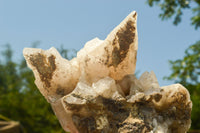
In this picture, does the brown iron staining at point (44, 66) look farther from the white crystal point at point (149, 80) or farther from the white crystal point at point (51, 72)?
the white crystal point at point (149, 80)

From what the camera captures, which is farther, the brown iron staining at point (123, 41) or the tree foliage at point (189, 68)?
the tree foliage at point (189, 68)

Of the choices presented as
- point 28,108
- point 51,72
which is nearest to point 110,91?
point 51,72

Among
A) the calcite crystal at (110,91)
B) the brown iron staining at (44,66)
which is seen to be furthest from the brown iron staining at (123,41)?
the brown iron staining at (44,66)

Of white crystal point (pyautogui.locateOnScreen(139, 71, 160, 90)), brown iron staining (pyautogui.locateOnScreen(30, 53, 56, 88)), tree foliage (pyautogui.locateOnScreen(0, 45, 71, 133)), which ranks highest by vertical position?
tree foliage (pyautogui.locateOnScreen(0, 45, 71, 133))

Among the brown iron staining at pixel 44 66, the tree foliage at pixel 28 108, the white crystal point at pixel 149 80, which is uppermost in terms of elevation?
the tree foliage at pixel 28 108

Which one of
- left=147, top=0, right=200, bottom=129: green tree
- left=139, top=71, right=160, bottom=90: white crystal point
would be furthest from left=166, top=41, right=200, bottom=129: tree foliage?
left=139, top=71, right=160, bottom=90: white crystal point

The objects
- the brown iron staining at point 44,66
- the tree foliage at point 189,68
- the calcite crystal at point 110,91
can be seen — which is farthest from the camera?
the tree foliage at point 189,68

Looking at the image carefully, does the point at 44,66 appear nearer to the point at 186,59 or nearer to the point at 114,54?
the point at 114,54

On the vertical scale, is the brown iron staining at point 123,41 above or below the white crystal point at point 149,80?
above

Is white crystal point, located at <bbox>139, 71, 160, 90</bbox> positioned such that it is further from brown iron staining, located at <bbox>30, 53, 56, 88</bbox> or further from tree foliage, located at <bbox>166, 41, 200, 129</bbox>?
tree foliage, located at <bbox>166, 41, 200, 129</bbox>
